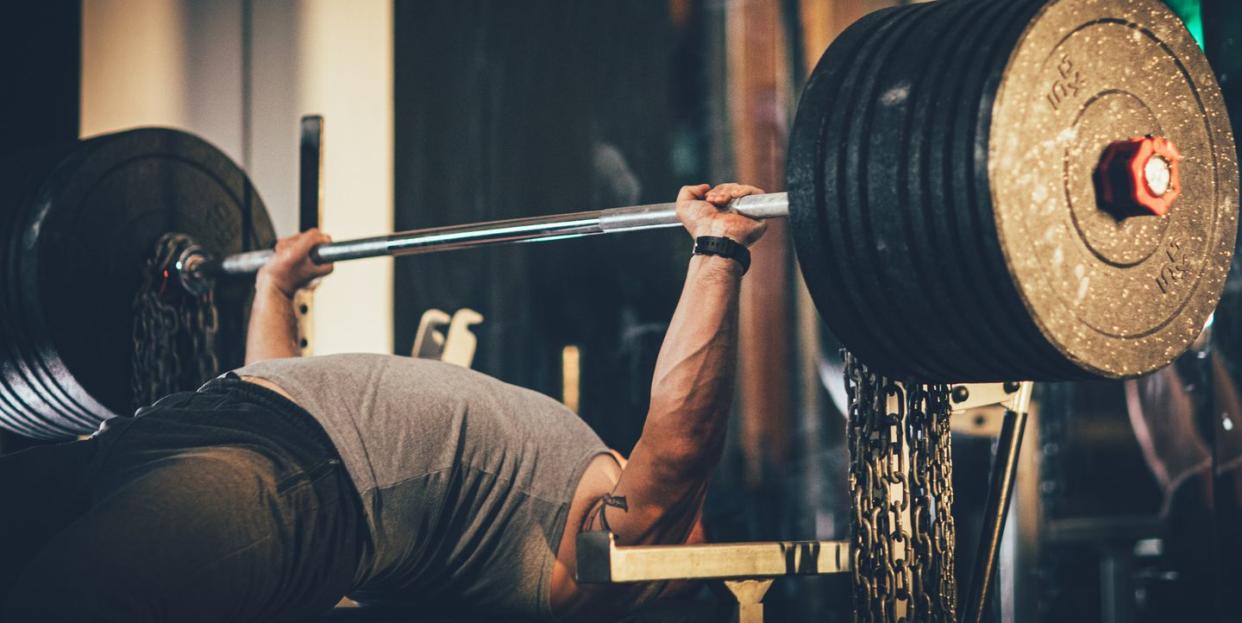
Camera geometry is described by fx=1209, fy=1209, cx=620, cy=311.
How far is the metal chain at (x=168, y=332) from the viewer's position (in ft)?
9.11

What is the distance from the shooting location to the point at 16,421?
2.84m

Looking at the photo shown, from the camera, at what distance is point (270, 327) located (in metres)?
2.73

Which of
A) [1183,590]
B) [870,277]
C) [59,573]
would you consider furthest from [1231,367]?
[59,573]

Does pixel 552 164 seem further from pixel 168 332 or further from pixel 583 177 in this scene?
pixel 168 332

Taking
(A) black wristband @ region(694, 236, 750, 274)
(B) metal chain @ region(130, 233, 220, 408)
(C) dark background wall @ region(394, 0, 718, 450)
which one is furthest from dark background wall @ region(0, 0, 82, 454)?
(A) black wristband @ region(694, 236, 750, 274)

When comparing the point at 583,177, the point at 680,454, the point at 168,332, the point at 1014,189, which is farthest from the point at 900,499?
the point at 583,177

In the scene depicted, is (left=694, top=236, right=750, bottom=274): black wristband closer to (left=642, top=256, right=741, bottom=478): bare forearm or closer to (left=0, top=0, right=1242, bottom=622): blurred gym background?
(left=642, top=256, right=741, bottom=478): bare forearm

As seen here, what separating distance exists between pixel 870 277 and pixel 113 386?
193cm

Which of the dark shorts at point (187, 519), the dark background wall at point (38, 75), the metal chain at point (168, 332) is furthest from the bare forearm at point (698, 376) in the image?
the dark background wall at point (38, 75)

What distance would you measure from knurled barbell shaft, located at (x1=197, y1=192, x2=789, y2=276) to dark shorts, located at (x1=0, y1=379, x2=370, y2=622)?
55 cm

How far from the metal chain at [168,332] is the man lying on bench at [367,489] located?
89 centimetres

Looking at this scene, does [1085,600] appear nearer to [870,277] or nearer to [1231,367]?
[1231,367]

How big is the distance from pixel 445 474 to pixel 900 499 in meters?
0.74

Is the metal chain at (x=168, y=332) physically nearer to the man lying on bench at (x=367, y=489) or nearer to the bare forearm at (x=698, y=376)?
the man lying on bench at (x=367, y=489)
